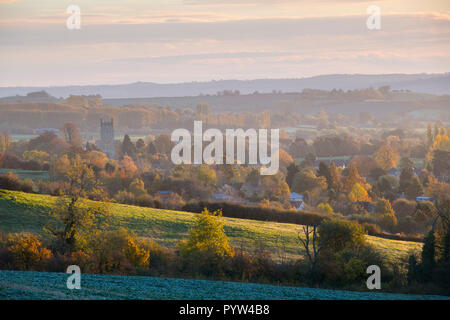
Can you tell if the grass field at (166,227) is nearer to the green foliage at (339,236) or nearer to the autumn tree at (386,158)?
the green foliage at (339,236)

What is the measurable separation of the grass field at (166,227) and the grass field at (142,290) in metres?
8.36

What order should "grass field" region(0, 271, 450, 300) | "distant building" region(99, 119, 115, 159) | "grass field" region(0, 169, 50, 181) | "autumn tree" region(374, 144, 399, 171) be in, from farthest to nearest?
"distant building" region(99, 119, 115, 159) → "autumn tree" region(374, 144, 399, 171) → "grass field" region(0, 169, 50, 181) → "grass field" region(0, 271, 450, 300)

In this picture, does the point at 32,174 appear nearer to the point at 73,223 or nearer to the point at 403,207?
the point at 73,223

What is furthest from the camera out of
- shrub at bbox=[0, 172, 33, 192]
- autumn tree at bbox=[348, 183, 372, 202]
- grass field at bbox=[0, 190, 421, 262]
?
autumn tree at bbox=[348, 183, 372, 202]

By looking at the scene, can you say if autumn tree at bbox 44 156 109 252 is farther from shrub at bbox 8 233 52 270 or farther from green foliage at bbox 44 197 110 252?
shrub at bbox 8 233 52 270

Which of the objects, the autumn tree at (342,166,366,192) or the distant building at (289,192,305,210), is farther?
the autumn tree at (342,166,366,192)

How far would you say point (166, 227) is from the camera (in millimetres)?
29984

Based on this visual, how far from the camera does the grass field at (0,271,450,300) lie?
39.9ft

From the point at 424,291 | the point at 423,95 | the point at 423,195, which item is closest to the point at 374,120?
the point at 423,95

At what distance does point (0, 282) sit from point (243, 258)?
942 centimetres

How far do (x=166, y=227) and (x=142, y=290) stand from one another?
16.4 metres

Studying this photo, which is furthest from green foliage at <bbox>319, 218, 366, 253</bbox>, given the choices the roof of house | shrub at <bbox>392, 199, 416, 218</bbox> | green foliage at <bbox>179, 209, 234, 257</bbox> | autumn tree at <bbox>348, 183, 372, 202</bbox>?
autumn tree at <bbox>348, 183, 372, 202</bbox>

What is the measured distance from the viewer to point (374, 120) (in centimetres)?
18512

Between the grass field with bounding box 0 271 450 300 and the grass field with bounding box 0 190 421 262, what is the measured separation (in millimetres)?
8363
